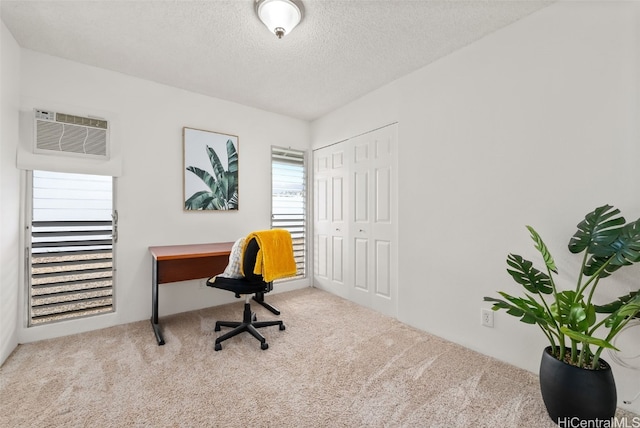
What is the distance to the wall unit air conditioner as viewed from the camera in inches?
91.7

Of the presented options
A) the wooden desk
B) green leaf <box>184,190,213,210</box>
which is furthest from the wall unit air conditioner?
the wooden desk

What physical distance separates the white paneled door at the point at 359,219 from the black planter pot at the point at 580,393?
150 cm

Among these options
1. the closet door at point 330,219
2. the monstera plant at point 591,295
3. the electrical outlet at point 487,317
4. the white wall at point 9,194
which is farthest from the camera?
the closet door at point 330,219

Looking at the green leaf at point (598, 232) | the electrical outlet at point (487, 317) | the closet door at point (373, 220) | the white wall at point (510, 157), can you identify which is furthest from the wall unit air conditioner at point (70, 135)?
the green leaf at point (598, 232)

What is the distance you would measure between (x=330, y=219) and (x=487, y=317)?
207 centimetres

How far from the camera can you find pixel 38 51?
92.9 inches

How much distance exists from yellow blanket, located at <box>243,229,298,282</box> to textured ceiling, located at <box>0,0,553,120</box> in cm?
153

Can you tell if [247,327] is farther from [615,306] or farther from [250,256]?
[615,306]

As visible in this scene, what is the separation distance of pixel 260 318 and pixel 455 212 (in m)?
2.12

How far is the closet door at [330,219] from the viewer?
350 centimetres

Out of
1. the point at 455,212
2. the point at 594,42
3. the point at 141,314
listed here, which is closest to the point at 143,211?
the point at 141,314

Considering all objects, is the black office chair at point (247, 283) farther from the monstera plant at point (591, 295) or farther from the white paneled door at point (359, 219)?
the monstera plant at point (591, 295)

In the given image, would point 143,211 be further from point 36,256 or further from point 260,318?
point 260,318

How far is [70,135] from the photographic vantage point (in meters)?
2.44
